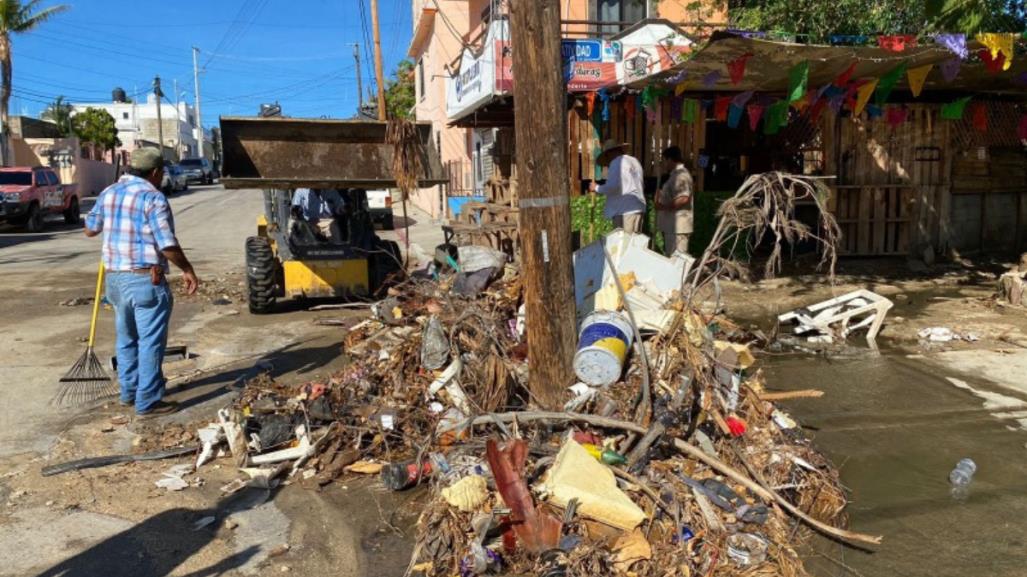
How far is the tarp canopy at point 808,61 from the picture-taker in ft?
25.7

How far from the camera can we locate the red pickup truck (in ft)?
67.9

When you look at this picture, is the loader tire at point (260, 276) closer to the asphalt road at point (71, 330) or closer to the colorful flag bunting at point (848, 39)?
the asphalt road at point (71, 330)

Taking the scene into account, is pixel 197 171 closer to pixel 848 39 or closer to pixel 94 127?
pixel 94 127

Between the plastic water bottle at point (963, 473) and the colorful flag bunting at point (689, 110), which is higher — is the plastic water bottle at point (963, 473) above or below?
below

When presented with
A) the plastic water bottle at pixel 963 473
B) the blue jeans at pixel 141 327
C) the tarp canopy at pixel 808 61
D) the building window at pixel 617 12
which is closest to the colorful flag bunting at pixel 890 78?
the tarp canopy at pixel 808 61

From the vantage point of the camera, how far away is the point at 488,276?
705 centimetres

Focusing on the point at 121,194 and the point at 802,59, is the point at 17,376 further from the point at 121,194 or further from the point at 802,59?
the point at 802,59

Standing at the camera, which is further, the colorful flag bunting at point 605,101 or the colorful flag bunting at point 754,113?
the colorful flag bunting at point 605,101

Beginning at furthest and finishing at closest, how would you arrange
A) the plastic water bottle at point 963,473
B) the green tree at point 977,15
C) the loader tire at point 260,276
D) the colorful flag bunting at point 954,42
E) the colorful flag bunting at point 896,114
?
the colorful flag bunting at point 896,114 < the loader tire at point 260,276 < the green tree at point 977,15 < the colorful flag bunting at point 954,42 < the plastic water bottle at point 963,473

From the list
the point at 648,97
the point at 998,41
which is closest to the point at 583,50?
the point at 648,97

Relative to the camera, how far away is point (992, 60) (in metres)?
8.61

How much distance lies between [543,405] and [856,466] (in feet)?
6.73

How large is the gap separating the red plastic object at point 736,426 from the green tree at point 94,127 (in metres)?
51.3

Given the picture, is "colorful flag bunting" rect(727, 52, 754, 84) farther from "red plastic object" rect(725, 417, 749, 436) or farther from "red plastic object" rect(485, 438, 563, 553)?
"red plastic object" rect(485, 438, 563, 553)
